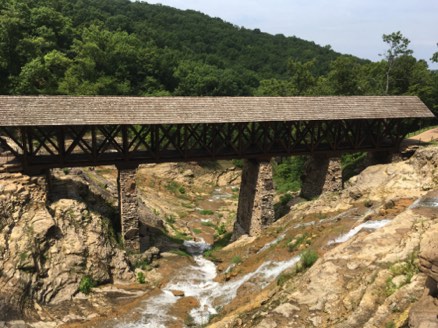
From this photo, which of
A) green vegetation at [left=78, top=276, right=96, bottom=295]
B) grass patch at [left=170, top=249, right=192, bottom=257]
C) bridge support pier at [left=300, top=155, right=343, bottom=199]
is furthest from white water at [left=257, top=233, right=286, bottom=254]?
green vegetation at [left=78, top=276, right=96, bottom=295]

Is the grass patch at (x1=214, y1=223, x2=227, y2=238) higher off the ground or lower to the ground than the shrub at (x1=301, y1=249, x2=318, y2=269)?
lower

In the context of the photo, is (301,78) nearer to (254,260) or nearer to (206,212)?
(206,212)

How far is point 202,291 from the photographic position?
17.2m

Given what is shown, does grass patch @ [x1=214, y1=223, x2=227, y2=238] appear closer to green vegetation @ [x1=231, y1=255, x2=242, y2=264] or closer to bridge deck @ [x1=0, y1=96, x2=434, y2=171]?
green vegetation @ [x1=231, y1=255, x2=242, y2=264]

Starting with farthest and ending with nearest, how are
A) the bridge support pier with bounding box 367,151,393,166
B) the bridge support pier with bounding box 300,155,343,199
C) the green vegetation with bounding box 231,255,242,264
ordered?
1. the bridge support pier with bounding box 367,151,393,166
2. the bridge support pier with bounding box 300,155,343,199
3. the green vegetation with bounding box 231,255,242,264

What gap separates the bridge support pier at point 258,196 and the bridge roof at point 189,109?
11.2 ft

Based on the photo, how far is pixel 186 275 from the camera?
19.0 metres

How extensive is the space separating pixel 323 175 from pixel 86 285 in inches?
616

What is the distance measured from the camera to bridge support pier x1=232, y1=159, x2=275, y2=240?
21.5 m

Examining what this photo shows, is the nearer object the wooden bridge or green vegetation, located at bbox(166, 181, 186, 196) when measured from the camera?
the wooden bridge

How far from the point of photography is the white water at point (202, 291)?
14.8m

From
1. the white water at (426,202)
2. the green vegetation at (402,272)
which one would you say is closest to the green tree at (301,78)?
the white water at (426,202)

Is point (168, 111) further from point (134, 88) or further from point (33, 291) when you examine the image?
point (134, 88)

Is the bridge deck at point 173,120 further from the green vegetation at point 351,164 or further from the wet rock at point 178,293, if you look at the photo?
the wet rock at point 178,293
